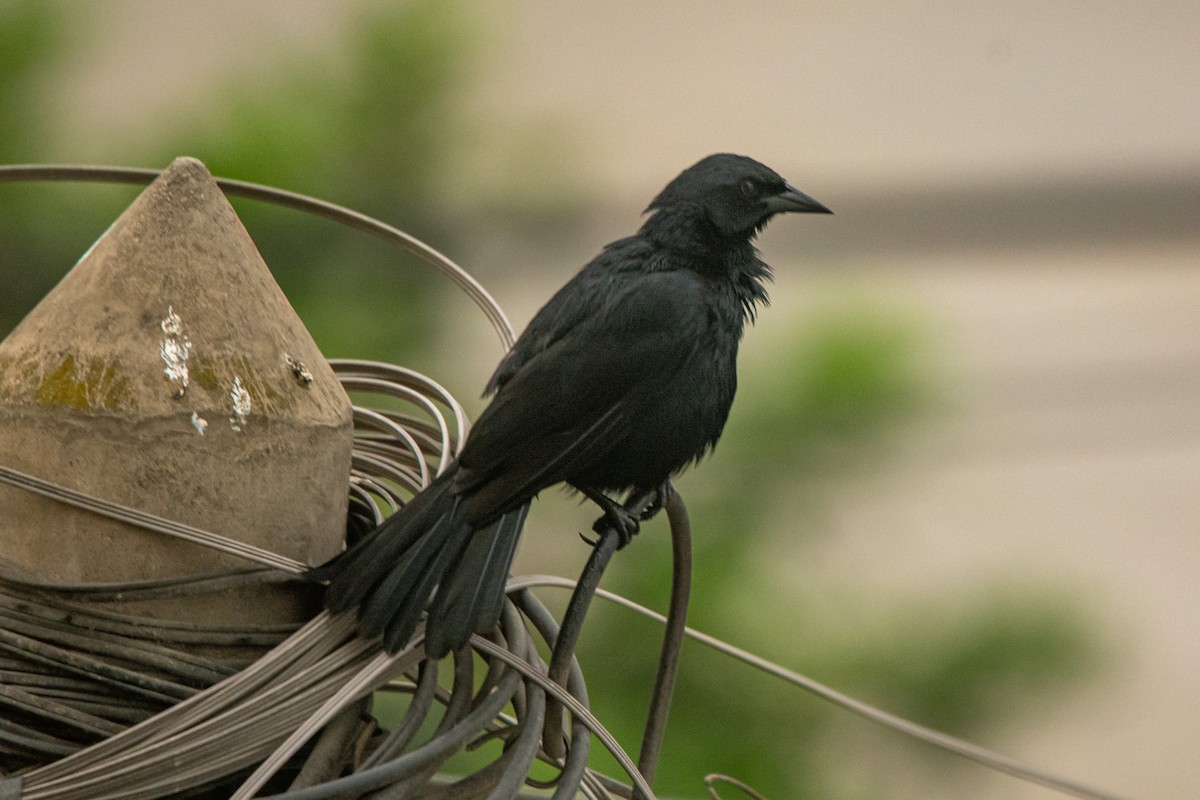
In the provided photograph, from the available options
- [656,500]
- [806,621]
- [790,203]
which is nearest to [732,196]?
[790,203]

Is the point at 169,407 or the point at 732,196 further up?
the point at 732,196

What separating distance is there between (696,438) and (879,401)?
1.54 metres

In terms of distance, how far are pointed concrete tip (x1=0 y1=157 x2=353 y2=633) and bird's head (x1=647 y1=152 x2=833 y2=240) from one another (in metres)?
0.54

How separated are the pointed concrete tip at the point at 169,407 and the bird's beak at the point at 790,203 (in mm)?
624

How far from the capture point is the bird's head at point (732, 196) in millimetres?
1435

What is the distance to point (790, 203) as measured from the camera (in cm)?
148

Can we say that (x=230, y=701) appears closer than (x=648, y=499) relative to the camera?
Yes

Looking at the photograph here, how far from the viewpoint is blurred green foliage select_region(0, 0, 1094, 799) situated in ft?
8.76

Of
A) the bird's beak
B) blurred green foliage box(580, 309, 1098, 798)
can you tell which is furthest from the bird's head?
blurred green foliage box(580, 309, 1098, 798)

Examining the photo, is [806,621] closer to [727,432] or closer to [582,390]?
[727,432]

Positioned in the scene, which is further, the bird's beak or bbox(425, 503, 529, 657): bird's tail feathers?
the bird's beak

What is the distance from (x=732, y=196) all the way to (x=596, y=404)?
0.38 m

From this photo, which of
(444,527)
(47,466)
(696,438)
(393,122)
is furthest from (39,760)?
(393,122)

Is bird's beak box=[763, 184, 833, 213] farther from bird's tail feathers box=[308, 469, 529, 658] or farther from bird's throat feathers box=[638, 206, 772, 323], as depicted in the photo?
bird's tail feathers box=[308, 469, 529, 658]
